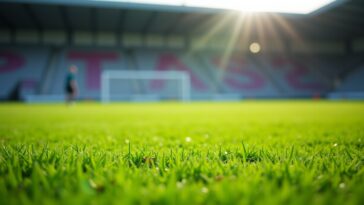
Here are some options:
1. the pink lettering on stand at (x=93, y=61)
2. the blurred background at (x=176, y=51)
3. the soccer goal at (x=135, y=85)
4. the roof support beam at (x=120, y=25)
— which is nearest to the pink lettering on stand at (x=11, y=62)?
the blurred background at (x=176, y=51)

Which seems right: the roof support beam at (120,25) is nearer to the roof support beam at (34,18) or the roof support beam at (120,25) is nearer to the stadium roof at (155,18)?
the stadium roof at (155,18)

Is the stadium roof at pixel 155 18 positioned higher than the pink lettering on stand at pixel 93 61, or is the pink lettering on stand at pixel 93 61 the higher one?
the stadium roof at pixel 155 18

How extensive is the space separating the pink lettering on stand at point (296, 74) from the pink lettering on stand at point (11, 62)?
2504cm

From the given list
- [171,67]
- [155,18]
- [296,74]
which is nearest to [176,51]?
[171,67]

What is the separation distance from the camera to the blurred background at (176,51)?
22.6 m

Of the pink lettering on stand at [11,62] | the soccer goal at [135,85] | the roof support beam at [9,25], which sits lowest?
the soccer goal at [135,85]

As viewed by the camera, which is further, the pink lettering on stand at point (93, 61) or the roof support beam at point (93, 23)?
the pink lettering on stand at point (93, 61)

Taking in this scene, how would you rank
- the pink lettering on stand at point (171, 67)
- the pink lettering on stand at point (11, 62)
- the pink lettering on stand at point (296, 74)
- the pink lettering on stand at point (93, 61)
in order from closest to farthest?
the pink lettering on stand at point (11, 62) < the pink lettering on stand at point (93, 61) < the pink lettering on stand at point (171, 67) < the pink lettering on stand at point (296, 74)

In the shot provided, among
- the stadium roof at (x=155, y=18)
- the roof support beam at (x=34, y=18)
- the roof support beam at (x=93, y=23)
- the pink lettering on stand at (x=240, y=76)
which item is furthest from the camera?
the pink lettering on stand at (x=240, y=76)

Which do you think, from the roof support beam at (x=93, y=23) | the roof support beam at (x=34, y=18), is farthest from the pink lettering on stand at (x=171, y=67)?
the roof support beam at (x=34, y=18)

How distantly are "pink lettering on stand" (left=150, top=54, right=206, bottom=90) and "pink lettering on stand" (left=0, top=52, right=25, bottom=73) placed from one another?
11.7m

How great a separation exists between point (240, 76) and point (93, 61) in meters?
14.6

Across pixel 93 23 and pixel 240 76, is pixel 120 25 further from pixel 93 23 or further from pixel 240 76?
pixel 240 76

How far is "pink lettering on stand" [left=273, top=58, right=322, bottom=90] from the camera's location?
2984cm
